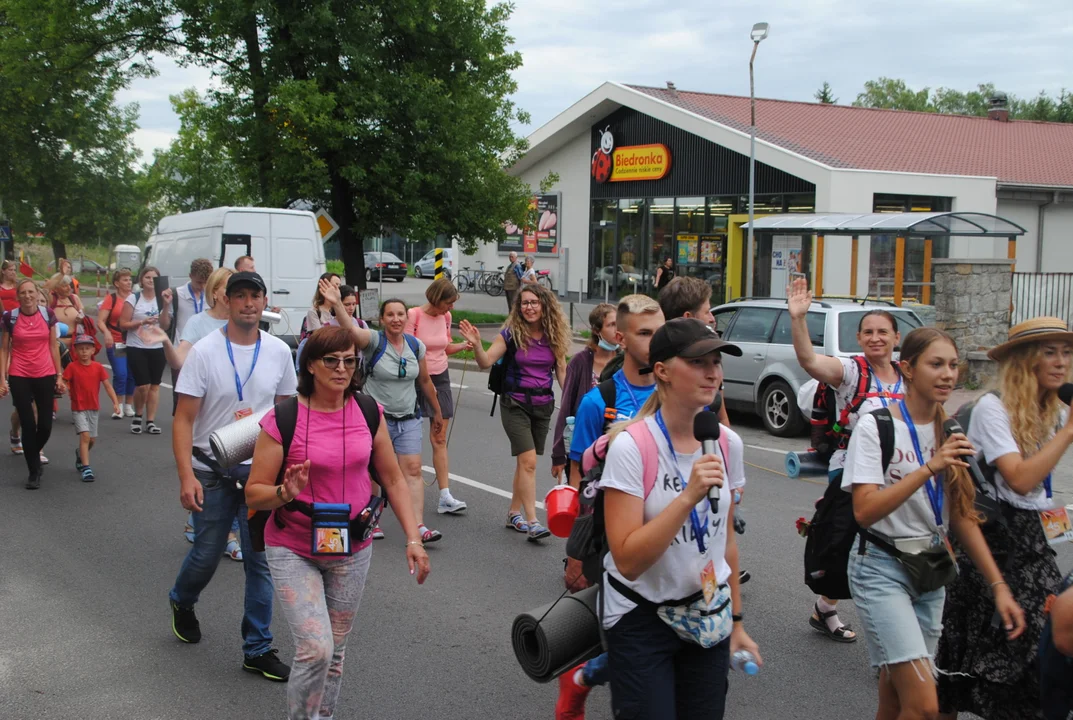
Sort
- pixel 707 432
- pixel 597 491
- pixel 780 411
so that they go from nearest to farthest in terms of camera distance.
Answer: pixel 707 432
pixel 597 491
pixel 780 411

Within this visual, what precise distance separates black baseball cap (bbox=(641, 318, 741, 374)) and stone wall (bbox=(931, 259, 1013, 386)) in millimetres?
13913

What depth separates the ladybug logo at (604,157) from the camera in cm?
3234

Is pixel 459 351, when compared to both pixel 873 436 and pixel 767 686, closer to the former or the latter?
pixel 767 686

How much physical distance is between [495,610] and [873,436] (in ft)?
9.76

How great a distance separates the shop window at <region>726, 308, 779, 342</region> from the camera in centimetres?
1241

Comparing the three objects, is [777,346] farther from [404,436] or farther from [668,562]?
[668,562]

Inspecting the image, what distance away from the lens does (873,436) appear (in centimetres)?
354

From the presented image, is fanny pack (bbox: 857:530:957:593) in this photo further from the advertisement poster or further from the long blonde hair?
the advertisement poster

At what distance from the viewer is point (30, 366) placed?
8.83 m

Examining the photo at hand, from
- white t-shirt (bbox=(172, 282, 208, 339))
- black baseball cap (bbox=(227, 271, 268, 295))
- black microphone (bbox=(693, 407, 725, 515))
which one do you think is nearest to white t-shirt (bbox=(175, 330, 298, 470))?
black baseball cap (bbox=(227, 271, 268, 295))

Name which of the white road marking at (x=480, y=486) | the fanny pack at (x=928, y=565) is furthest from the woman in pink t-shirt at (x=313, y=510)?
the white road marking at (x=480, y=486)

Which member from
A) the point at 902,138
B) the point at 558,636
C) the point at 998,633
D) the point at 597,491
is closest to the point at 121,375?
the point at 558,636

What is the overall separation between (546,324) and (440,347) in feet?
4.30

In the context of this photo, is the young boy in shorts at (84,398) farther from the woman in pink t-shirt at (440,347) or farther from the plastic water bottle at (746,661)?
the plastic water bottle at (746,661)
